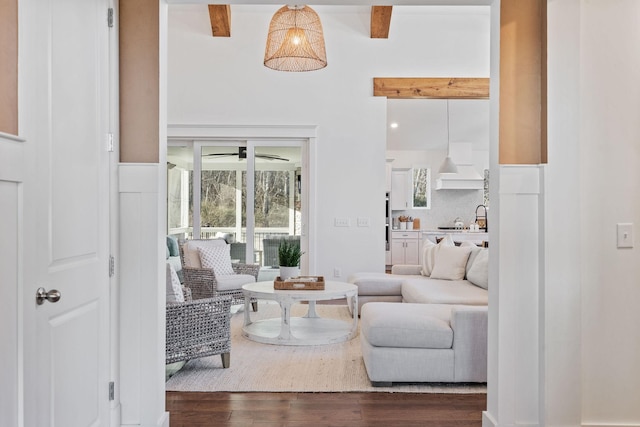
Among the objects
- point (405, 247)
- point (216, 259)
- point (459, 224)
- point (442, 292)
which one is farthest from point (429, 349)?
point (459, 224)

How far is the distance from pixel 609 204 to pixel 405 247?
8841 mm

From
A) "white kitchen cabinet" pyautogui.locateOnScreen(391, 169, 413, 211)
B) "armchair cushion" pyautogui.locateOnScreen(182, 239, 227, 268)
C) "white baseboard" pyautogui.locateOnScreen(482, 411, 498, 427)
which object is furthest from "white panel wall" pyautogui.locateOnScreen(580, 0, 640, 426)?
"white kitchen cabinet" pyautogui.locateOnScreen(391, 169, 413, 211)

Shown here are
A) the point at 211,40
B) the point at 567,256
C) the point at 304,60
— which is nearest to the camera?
the point at 567,256

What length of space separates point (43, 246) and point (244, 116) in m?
5.38

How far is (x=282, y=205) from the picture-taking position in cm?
724

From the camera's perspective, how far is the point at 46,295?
1792 mm

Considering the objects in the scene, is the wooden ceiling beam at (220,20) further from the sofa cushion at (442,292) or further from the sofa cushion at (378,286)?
the sofa cushion at (442,292)

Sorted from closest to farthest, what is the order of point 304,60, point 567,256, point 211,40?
point 567,256 < point 304,60 < point 211,40

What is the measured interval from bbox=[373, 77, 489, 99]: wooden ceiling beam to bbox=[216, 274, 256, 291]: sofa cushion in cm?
307

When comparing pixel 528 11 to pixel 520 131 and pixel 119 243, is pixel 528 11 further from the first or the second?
pixel 119 243

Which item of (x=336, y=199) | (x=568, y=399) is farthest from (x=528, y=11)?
(x=336, y=199)

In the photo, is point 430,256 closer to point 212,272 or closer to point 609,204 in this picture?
point 212,272

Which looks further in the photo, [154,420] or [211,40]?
[211,40]

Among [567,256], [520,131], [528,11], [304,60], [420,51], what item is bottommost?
[567,256]
